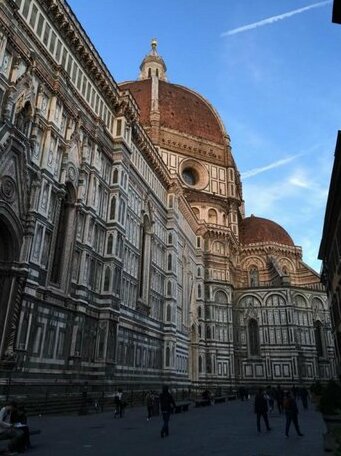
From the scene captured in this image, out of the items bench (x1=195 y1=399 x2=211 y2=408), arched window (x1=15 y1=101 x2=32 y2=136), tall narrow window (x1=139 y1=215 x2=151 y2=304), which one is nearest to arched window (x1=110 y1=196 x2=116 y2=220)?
tall narrow window (x1=139 y1=215 x2=151 y2=304)

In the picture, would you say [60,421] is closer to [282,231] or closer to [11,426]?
[11,426]

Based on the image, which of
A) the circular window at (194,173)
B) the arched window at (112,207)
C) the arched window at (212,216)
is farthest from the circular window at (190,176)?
the arched window at (112,207)

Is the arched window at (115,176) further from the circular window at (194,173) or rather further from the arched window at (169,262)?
the circular window at (194,173)

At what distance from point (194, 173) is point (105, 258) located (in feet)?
129

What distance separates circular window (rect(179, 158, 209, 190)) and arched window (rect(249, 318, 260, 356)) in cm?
2097

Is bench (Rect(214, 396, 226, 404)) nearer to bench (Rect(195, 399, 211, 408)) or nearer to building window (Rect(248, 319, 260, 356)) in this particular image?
bench (Rect(195, 399, 211, 408))

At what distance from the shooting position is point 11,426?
9.88m

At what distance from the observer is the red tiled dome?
217 feet

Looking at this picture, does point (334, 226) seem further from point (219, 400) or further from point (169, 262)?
point (219, 400)

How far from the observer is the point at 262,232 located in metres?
67.8

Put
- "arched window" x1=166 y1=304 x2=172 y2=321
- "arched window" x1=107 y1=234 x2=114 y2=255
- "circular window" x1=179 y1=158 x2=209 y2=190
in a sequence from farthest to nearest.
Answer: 1. "circular window" x1=179 y1=158 x2=209 y2=190
2. "arched window" x1=166 y1=304 x2=172 y2=321
3. "arched window" x1=107 y1=234 x2=114 y2=255

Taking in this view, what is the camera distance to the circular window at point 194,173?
204 ft

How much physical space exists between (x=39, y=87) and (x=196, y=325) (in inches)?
1349

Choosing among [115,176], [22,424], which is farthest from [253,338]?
[22,424]
